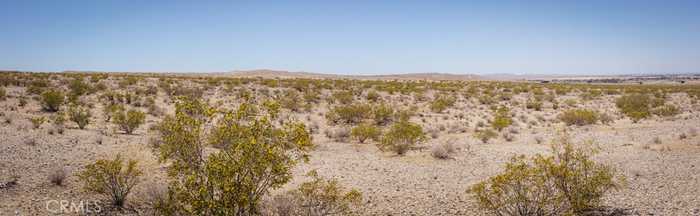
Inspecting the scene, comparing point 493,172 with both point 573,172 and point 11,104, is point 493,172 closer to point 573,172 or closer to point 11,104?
point 573,172

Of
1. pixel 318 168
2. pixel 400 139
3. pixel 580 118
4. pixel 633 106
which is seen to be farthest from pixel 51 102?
pixel 633 106

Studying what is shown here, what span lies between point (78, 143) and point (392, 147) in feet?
34.2

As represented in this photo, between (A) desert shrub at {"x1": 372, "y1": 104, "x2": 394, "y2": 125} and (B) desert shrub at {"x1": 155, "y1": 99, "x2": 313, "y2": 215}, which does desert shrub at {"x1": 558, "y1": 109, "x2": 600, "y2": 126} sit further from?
(B) desert shrub at {"x1": 155, "y1": 99, "x2": 313, "y2": 215}

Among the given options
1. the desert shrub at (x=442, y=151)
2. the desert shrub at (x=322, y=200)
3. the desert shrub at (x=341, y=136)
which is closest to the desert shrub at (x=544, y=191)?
the desert shrub at (x=322, y=200)

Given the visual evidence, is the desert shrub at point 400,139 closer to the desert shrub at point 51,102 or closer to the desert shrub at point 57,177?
the desert shrub at point 57,177

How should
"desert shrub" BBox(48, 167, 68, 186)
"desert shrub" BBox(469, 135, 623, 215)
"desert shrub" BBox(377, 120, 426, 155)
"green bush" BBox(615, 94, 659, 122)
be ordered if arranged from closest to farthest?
1. "desert shrub" BBox(469, 135, 623, 215)
2. "desert shrub" BBox(48, 167, 68, 186)
3. "desert shrub" BBox(377, 120, 426, 155)
4. "green bush" BBox(615, 94, 659, 122)

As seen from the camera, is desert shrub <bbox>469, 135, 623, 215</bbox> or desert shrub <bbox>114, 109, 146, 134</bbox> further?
desert shrub <bbox>114, 109, 146, 134</bbox>

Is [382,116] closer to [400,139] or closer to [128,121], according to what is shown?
[400,139]

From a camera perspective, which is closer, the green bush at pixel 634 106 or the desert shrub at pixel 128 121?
the desert shrub at pixel 128 121

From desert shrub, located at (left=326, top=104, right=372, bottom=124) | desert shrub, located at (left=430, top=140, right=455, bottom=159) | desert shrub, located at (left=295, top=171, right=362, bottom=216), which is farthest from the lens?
desert shrub, located at (left=326, top=104, right=372, bottom=124)

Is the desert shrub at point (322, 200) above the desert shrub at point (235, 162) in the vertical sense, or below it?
below

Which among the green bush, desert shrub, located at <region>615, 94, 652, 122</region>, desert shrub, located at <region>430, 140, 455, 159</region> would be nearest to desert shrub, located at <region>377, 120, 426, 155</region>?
desert shrub, located at <region>430, 140, 455, 159</region>

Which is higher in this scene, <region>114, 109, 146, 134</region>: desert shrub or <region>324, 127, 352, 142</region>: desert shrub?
<region>114, 109, 146, 134</region>: desert shrub

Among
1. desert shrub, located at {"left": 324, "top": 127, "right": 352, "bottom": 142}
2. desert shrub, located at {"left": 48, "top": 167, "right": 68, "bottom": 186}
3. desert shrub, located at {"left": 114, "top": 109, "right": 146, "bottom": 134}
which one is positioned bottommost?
desert shrub, located at {"left": 324, "top": 127, "right": 352, "bottom": 142}
